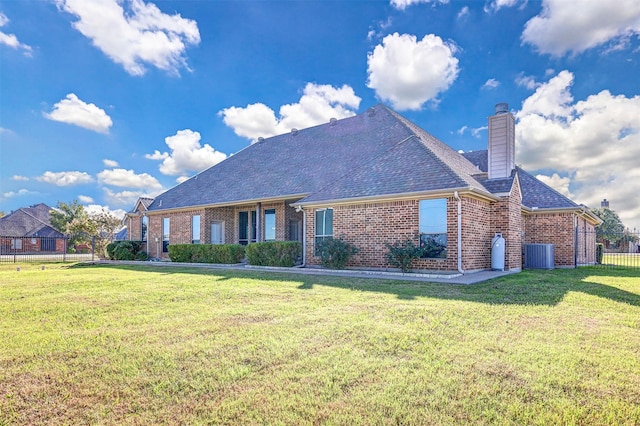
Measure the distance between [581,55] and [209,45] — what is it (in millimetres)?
15165

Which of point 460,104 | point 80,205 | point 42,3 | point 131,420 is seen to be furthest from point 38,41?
point 80,205

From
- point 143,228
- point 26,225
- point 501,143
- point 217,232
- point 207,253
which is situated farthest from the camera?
point 26,225

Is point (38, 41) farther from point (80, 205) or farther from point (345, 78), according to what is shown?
point (80, 205)

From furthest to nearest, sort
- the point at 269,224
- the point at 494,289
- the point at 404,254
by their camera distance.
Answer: the point at 269,224, the point at 404,254, the point at 494,289

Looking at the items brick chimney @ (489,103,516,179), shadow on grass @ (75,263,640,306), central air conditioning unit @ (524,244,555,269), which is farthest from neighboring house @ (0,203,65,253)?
central air conditioning unit @ (524,244,555,269)

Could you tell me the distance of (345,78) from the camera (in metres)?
18.7

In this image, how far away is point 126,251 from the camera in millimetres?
22469

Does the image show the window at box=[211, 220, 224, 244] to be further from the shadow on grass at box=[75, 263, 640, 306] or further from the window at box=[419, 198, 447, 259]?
the window at box=[419, 198, 447, 259]

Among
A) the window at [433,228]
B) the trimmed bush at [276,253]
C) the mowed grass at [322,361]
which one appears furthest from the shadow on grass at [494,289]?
the trimmed bush at [276,253]

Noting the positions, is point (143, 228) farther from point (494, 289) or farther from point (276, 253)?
point (494, 289)

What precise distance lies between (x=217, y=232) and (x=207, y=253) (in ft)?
9.64

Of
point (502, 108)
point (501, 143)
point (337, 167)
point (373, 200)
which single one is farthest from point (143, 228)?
point (502, 108)

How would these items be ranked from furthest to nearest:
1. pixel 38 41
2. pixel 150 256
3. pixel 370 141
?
pixel 150 256 < pixel 370 141 < pixel 38 41

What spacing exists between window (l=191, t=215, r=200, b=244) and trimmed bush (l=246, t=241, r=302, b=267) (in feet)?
22.1
